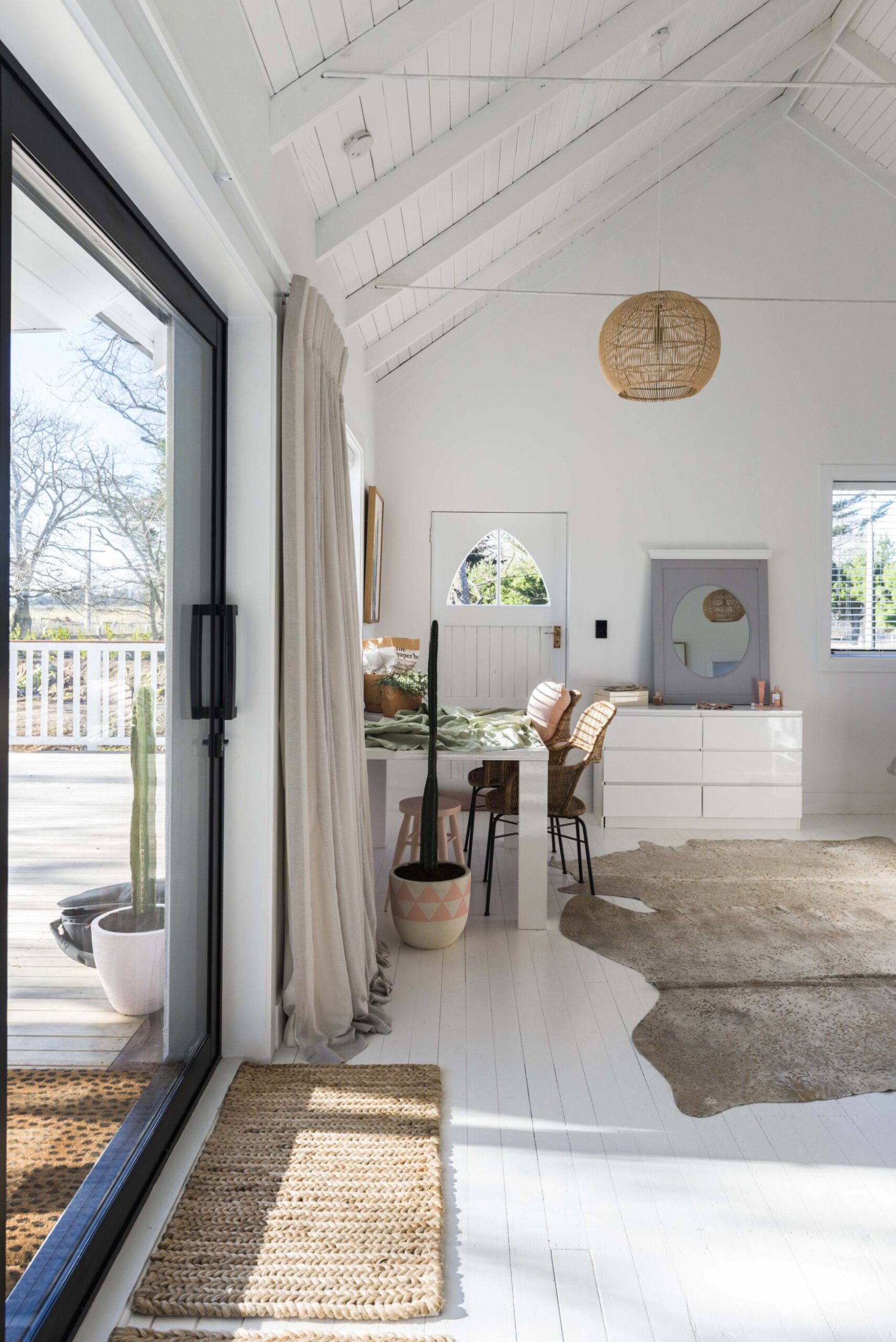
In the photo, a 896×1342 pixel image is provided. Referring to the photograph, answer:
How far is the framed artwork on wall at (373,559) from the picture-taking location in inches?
184

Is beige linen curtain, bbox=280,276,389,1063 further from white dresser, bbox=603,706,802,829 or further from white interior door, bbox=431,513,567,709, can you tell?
white interior door, bbox=431,513,567,709

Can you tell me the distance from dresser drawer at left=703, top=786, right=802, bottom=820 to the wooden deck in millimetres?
4088

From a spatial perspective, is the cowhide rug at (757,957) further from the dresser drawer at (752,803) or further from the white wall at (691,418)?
the white wall at (691,418)

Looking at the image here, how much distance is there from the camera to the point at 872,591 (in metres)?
5.72

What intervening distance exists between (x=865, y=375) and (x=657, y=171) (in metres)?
1.80

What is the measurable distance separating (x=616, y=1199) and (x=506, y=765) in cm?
212

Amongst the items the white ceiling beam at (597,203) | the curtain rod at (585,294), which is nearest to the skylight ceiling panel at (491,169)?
the curtain rod at (585,294)

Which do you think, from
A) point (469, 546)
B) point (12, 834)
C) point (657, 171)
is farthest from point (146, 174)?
point (657, 171)

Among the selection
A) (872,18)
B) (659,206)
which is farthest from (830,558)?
(872,18)

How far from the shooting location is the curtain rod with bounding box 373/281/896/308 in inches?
158

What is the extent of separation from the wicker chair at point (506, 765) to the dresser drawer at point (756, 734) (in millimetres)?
1472

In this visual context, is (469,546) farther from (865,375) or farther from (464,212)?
(865,375)

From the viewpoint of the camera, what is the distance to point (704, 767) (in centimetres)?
521

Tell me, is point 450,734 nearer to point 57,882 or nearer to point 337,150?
point 337,150
